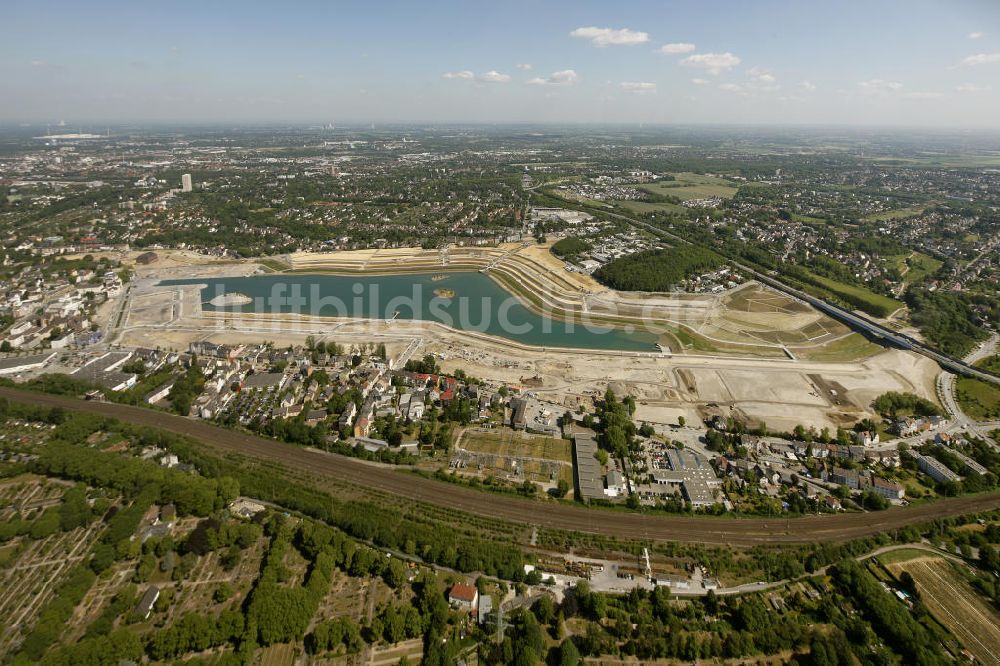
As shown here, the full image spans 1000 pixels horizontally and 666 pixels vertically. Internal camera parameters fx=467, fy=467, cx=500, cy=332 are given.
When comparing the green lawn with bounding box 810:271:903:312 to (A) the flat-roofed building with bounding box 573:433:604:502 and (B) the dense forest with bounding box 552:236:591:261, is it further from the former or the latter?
(A) the flat-roofed building with bounding box 573:433:604:502

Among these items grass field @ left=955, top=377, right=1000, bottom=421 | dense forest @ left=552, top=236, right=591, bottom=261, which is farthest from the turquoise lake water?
grass field @ left=955, top=377, right=1000, bottom=421

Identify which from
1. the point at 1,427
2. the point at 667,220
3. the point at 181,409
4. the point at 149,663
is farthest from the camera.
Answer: the point at 667,220

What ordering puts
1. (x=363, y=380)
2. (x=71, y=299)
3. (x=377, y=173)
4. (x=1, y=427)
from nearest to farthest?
1. (x=1, y=427)
2. (x=363, y=380)
3. (x=71, y=299)
4. (x=377, y=173)

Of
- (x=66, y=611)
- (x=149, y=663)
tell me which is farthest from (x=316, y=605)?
(x=66, y=611)

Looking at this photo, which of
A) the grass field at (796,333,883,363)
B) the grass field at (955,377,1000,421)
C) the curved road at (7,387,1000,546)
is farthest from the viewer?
the grass field at (796,333,883,363)

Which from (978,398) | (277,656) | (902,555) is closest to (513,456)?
(277,656)

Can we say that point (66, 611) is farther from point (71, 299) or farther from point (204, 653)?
point (71, 299)

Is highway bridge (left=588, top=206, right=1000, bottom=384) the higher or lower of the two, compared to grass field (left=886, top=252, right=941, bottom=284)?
lower
